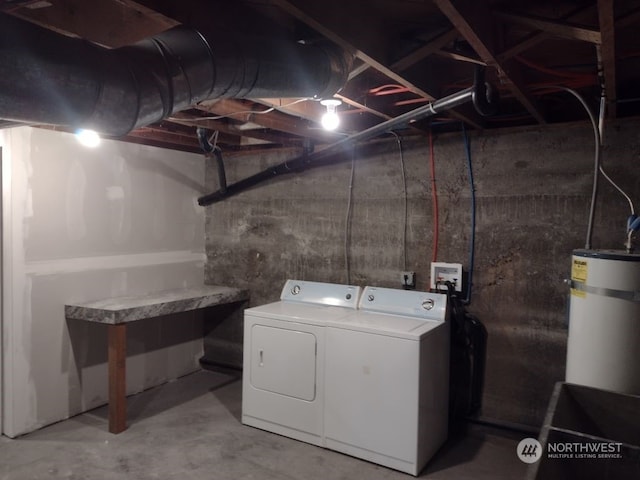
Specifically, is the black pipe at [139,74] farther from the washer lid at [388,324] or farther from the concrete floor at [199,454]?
the concrete floor at [199,454]

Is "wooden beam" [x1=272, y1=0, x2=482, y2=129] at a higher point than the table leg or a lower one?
higher

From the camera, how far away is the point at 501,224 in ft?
9.90

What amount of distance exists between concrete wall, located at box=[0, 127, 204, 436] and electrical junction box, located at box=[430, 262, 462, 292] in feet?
7.27

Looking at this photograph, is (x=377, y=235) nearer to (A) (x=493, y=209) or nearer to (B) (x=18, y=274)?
(A) (x=493, y=209)

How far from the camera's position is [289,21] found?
68.9 inches

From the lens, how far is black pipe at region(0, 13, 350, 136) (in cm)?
120

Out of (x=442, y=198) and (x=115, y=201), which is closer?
(x=442, y=198)

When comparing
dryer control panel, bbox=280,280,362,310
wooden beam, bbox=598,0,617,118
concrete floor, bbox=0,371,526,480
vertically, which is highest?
wooden beam, bbox=598,0,617,118

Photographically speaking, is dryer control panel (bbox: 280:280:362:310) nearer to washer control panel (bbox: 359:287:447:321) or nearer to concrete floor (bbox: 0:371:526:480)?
washer control panel (bbox: 359:287:447:321)

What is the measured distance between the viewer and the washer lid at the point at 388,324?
2.64 metres

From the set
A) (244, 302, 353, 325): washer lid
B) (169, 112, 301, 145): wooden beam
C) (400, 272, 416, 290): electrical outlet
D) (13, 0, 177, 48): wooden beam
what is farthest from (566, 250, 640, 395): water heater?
(169, 112, 301, 145): wooden beam

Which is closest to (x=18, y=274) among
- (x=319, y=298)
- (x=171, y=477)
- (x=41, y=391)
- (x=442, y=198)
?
(x=41, y=391)

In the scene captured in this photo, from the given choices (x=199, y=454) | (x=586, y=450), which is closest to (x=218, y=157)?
(x=199, y=454)

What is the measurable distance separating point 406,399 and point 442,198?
1379 millimetres
